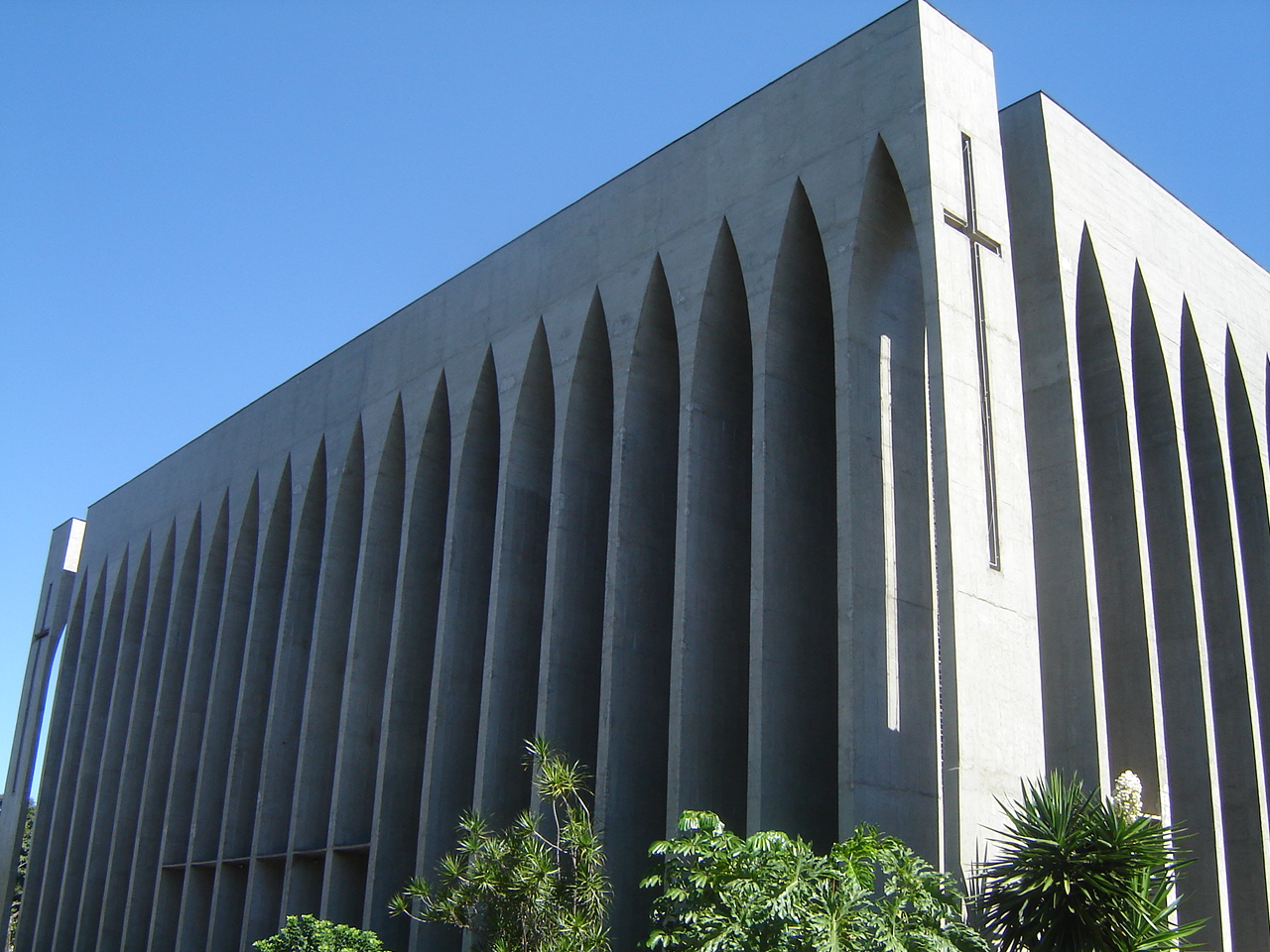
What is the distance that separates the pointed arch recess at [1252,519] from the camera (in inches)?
937

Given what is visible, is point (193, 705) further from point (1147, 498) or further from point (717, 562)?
point (1147, 498)

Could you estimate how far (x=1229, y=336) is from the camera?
2514 centimetres

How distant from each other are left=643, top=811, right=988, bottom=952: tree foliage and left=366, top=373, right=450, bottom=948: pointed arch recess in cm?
1247

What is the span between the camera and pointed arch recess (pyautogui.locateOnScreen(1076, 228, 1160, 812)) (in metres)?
20.4

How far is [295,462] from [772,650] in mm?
17503

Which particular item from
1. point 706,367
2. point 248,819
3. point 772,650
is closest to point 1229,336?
point 706,367

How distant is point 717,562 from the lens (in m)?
21.7

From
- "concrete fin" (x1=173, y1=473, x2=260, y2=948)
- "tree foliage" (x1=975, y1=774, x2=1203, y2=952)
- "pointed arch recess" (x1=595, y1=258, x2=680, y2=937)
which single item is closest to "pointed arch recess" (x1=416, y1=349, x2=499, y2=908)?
"pointed arch recess" (x1=595, y1=258, x2=680, y2=937)

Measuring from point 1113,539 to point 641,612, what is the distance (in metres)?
7.61

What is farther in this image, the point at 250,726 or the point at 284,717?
the point at 250,726

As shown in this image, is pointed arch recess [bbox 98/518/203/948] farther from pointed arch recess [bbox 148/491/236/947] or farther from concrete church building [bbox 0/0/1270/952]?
concrete church building [bbox 0/0/1270/952]

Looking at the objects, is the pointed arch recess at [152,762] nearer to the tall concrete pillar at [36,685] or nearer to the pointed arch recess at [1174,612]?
the tall concrete pillar at [36,685]

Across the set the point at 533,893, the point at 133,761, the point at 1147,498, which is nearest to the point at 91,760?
the point at 133,761

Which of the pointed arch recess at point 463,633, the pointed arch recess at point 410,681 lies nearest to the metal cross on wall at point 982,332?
the pointed arch recess at point 463,633
